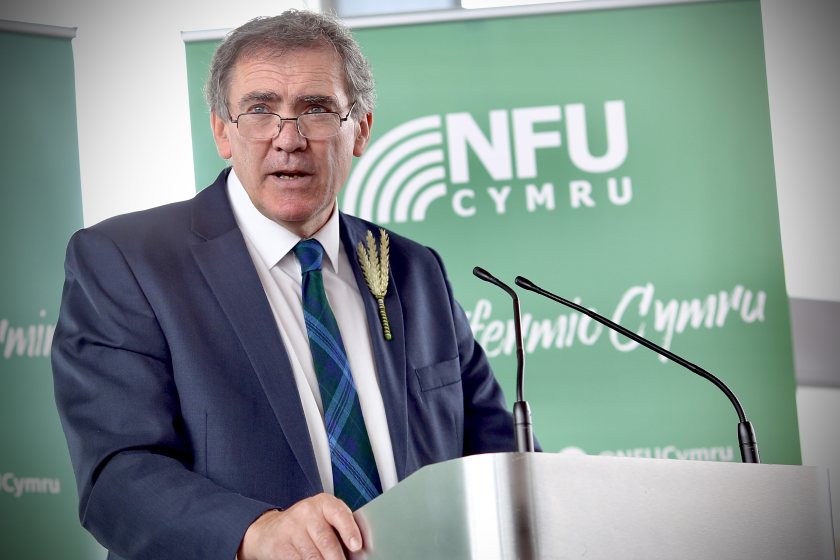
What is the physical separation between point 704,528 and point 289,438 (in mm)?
904

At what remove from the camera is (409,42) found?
3.80 m

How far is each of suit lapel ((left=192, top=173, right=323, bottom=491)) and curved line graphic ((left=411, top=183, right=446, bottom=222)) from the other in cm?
155

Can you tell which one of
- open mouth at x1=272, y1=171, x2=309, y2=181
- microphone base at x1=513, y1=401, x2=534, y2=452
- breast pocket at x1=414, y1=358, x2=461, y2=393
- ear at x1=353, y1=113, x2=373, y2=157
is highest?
ear at x1=353, y1=113, x2=373, y2=157

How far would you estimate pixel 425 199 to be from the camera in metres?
3.77

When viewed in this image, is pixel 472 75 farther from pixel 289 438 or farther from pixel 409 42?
pixel 289 438

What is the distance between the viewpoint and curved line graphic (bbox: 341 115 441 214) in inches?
148

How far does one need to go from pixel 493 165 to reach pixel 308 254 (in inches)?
63.8

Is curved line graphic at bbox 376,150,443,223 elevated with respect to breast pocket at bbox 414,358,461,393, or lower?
elevated

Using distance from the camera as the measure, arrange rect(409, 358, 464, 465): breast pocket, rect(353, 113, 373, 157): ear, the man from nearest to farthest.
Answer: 1. the man
2. rect(409, 358, 464, 465): breast pocket
3. rect(353, 113, 373, 157): ear

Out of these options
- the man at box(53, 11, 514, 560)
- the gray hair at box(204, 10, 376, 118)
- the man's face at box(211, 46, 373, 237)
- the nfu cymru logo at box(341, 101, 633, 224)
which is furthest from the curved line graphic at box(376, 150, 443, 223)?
the man's face at box(211, 46, 373, 237)

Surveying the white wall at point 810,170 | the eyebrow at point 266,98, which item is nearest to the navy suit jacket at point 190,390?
the eyebrow at point 266,98

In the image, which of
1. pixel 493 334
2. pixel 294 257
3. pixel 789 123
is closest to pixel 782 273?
pixel 789 123

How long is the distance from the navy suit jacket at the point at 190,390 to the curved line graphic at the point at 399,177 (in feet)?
4.66

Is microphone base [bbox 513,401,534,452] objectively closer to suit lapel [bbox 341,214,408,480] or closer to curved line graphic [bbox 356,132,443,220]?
suit lapel [bbox 341,214,408,480]
